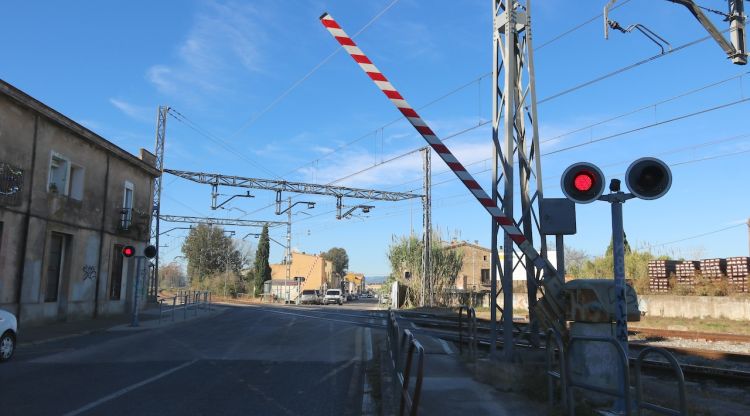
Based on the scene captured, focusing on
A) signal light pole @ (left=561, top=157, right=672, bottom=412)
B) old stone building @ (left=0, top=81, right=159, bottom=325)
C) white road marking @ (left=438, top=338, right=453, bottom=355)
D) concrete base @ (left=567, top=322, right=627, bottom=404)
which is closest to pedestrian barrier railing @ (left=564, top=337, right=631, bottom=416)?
signal light pole @ (left=561, top=157, right=672, bottom=412)

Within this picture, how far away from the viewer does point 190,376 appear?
31.2 feet

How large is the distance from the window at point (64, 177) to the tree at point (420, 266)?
22.7 m

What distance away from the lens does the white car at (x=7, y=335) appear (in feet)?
35.2

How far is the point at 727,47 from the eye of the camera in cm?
1162

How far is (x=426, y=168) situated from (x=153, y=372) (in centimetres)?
2950

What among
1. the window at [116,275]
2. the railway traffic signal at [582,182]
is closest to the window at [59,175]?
the window at [116,275]

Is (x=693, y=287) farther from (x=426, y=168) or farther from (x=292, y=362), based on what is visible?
(x=292, y=362)

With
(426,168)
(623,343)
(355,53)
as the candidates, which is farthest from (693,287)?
(355,53)

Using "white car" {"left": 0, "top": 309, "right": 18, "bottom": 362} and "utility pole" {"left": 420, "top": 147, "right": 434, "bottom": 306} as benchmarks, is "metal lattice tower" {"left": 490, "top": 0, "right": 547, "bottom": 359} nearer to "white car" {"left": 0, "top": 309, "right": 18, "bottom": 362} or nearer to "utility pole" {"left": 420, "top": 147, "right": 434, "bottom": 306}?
"white car" {"left": 0, "top": 309, "right": 18, "bottom": 362}

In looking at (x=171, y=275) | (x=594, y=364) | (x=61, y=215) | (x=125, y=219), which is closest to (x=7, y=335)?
(x=594, y=364)

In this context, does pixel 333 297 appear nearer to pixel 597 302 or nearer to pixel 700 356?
pixel 700 356

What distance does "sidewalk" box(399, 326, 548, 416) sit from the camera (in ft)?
21.5

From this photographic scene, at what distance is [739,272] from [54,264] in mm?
29284

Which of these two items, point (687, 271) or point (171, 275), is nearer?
point (687, 271)
